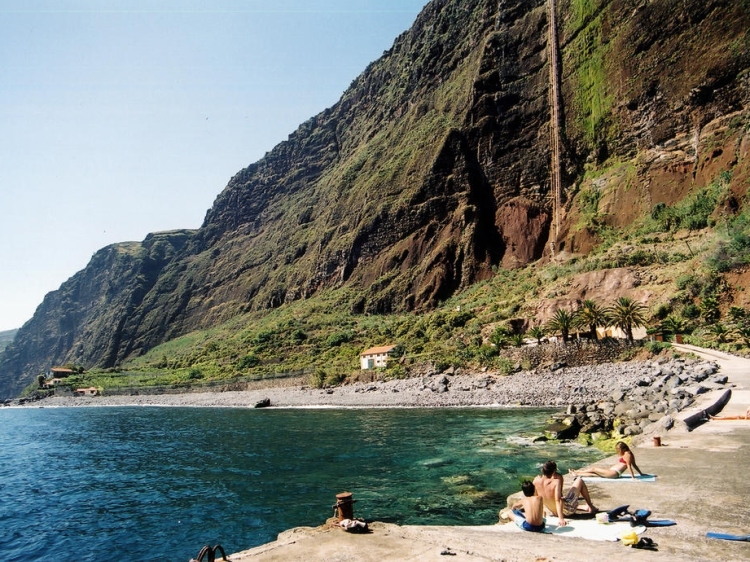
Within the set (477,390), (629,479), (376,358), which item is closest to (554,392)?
(477,390)

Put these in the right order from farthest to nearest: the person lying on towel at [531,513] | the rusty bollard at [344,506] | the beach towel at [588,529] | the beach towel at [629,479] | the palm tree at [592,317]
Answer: the palm tree at [592,317] < the beach towel at [629,479] < the rusty bollard at [344,506] < the person lying on towel at [531,513] < the beach towel at [588,529]

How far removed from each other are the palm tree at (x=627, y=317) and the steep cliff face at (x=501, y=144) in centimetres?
2100

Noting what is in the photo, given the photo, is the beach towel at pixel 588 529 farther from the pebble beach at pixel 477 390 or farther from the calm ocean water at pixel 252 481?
the pebble beach at pixel 477 390

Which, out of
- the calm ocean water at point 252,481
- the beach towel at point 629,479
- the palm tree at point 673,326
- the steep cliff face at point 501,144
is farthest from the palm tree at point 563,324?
the beach towel at point 629,479

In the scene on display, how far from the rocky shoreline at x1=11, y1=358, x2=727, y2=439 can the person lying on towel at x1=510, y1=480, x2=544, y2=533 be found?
30.9ft

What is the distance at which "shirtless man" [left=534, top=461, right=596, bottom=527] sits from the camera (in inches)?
345

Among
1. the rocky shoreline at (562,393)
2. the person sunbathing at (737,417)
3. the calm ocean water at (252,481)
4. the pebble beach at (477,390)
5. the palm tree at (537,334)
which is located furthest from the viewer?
the palm tree at (537,334)

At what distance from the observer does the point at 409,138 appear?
108m

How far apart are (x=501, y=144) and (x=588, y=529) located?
8456 centimetres

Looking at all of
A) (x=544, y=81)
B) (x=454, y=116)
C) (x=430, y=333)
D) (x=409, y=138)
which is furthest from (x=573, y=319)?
(x=409, y=138)

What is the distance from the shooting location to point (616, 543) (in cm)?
723

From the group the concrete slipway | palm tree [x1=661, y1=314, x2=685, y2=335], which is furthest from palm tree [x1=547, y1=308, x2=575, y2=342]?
the concrete slipway

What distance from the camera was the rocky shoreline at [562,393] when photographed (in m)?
21.7

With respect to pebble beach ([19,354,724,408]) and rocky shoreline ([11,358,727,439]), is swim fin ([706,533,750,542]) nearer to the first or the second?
rocky shoreline ([11,358,727,439])
